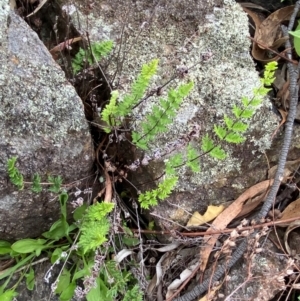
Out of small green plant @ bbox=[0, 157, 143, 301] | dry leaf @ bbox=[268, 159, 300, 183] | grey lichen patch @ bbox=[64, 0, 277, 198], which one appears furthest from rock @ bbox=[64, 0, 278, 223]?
small green plant @ bbox=[0, 157, 143, 301]

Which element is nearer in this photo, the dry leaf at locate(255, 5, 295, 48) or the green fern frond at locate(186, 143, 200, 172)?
the green fern frond at locate(186, 143, 200, 172)

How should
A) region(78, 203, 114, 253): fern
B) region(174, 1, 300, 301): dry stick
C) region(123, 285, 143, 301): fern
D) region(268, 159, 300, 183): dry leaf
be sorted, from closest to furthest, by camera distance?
region(78, 203, 114, 253): fern
region(123, 285, 143, 301): fern
region(174, 1, 300, 301): dry stick
region(268, 159, 300, 183): dry leaf

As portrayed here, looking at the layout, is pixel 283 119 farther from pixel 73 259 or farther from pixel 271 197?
pixel 73 259

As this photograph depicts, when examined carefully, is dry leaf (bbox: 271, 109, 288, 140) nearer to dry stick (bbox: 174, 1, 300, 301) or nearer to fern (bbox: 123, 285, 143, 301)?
dry stick (bbox: 174, 1, 300, 301)

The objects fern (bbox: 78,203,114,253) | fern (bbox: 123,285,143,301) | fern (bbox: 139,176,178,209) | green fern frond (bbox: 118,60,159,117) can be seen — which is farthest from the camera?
fern (bbox: 123,285,143,301)

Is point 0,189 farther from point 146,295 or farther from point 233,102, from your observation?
point 233,102

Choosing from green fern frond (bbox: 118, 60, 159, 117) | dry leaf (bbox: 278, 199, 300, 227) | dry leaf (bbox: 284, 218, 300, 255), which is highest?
green fern frond (bbox: 118, 60, 159, 117)

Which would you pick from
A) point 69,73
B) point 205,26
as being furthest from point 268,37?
point 69,73

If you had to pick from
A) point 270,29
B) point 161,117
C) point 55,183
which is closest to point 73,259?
point 55,183
